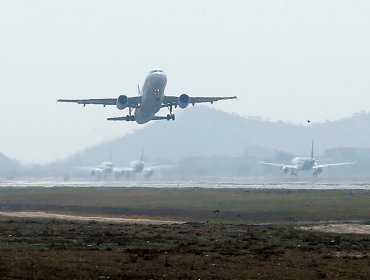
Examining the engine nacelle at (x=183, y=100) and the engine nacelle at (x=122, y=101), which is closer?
the engine nacelle at (x=183, y=100)

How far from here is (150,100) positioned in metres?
114

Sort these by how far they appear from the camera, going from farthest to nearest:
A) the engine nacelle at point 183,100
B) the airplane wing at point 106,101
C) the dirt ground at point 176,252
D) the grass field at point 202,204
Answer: the airplane wing at point 106,101 → the engine nacelle at point 183,100 → the grass field at point 202,204 → the dirt ground at point 176,252

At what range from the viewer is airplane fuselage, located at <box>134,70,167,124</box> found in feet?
368

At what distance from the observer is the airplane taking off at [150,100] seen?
113 m

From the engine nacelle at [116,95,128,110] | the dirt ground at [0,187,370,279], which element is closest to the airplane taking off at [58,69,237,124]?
the engine nacelle at [116,95,128,110]

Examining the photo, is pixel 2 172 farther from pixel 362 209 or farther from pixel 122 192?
pixel 362 209

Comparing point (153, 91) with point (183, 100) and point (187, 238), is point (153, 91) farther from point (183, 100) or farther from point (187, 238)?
point (187, 238)

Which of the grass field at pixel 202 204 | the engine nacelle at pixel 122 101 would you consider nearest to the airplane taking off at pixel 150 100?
the engine nacelle at pixel 122 101

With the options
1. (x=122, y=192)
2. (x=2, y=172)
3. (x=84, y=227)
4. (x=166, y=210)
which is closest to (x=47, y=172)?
(x=2, y=172)

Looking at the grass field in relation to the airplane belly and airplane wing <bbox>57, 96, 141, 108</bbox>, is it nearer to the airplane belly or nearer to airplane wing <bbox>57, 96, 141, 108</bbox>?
the airplane belly

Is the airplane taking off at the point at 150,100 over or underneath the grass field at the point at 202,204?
over

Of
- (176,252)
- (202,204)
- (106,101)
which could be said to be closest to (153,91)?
(106,101)

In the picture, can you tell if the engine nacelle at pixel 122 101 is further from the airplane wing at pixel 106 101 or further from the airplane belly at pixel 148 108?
the airplane belly at pixel 148 108

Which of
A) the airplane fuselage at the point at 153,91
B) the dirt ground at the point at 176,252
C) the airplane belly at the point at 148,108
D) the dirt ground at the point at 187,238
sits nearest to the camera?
the dirt ground at the point at 176,252
